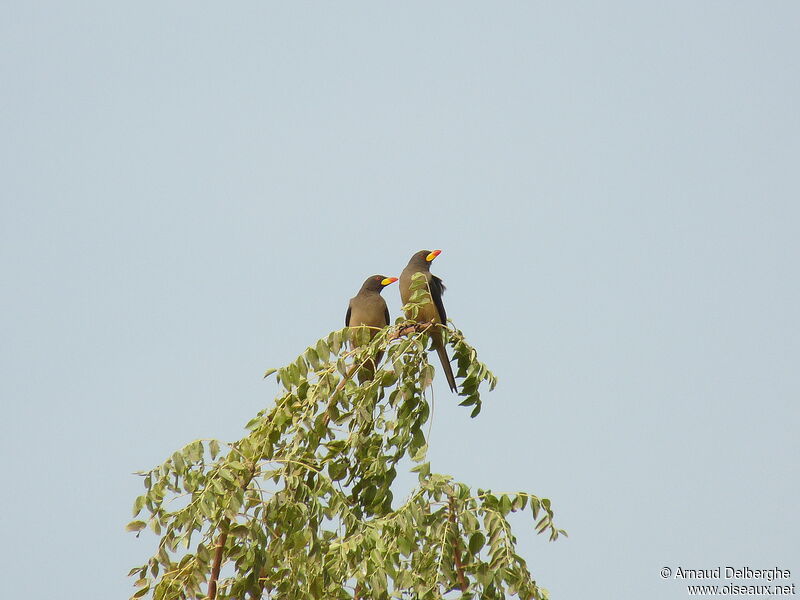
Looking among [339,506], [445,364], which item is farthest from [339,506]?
[445,364]

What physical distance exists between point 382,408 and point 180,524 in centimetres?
113

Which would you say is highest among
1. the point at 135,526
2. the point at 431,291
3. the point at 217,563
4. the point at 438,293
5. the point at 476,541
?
the point at 438,293

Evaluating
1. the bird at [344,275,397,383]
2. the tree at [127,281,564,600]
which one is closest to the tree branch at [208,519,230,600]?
the tree at [127,281,564,600]

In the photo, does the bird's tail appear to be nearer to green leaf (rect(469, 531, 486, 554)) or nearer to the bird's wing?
the bird's wing

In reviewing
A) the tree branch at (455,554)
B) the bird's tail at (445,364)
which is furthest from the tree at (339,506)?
the bird's tail at (445,364)

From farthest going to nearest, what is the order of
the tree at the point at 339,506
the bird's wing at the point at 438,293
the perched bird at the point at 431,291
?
1. the bird's wing at the point at 438,293
2. the perched bird at the point at 431,291
3. the tree at the point at 339,506

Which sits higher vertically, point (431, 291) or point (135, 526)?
point (431, 291)

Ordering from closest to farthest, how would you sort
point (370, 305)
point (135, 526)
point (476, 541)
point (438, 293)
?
1. point (476, 541)
2. point (135, 526)
3. point (438, 293)
4. point (370, 305)

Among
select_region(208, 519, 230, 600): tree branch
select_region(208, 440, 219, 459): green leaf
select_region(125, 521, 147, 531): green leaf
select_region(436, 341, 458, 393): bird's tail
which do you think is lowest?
select_region(208, 519, 230, 600): tree branch

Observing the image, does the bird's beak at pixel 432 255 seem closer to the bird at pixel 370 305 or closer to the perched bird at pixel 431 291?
the perched bird at pixel 431 291

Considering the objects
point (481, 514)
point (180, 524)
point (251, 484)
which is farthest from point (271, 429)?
point (481, 514)

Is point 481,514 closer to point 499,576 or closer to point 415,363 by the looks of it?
point 499,576

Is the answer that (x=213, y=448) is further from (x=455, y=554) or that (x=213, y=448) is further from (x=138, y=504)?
(x=455, y=554)

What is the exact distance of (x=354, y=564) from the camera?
4.15m
